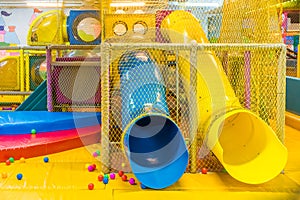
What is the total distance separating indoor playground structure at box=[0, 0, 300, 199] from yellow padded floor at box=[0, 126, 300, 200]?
24 millimetres

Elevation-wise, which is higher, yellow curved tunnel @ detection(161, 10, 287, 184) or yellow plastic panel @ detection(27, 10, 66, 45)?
yellow plastic panel @ detection(27, 10, 66, 45)

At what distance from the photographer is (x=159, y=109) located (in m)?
3.61

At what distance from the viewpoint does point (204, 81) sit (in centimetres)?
439

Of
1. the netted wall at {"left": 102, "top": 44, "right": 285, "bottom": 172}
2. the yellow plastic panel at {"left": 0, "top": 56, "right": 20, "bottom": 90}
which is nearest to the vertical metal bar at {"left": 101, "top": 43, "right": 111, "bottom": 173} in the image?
the netted wall at {"left": 102, "top": 44, "right": 285, "bottom": 172}

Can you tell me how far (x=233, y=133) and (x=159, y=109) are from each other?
1167 millimetres

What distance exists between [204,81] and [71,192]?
1.91 meters

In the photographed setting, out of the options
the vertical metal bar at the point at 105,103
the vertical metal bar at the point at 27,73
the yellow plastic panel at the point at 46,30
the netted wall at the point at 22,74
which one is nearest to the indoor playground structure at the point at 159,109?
the vertical metal bar at the point at 105,103

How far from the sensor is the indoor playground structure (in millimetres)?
3619

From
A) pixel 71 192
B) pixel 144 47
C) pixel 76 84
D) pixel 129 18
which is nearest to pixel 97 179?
pixel 71 192

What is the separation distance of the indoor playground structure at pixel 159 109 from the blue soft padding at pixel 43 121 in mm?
12

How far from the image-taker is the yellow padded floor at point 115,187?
3.24 metres

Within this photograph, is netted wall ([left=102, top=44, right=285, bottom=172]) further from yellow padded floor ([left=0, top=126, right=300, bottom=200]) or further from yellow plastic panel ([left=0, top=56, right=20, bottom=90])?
yellow plastic panel ([left=0, top=56, right=20, bottom=90])

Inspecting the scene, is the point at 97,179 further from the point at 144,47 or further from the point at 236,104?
the point at 236,104

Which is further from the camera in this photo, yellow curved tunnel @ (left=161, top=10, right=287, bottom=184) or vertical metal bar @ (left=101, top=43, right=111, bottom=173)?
vertical metal bar @ (left=101, top=43, right=111, bottom=173)
